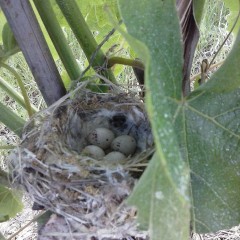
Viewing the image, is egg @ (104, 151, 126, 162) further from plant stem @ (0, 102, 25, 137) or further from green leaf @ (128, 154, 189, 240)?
green leaf @ (128, 154, 189, 240)

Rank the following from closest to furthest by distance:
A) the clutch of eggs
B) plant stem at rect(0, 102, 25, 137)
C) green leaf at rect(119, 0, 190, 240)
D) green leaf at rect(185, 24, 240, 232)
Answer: green leaf at rect(119, 0, 190, 240), green leaf at rect(185, 24, 240, 232), plant stem at rect(0, 102, 25, 137), the clutch of eggs

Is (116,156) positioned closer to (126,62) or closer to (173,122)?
(126,62)

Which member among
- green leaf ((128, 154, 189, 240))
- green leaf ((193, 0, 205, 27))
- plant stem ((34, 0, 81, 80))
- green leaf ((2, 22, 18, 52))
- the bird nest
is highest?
green leaf ((193, 0, 205, 27))

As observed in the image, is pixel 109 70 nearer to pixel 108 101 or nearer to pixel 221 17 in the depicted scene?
pixel 108 101

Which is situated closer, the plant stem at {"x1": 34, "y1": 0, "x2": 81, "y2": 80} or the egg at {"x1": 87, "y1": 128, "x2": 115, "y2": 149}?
the plant stem at {"x1": 34, "y1": 0, "x2": 81, "y2": 80}

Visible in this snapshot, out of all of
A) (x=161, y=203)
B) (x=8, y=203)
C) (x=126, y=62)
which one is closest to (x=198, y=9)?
(x=126, y=62)

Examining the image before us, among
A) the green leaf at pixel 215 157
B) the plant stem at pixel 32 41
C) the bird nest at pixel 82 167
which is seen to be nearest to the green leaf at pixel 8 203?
the bird nest at pixel 82 167

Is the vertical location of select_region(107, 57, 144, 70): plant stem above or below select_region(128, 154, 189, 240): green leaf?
above

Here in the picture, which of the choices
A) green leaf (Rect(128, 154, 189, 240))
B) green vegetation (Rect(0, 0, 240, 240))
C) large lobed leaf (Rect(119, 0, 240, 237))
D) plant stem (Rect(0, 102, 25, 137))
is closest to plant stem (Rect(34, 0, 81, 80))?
green vegetation (Rect(0, 0, 240, 240))
